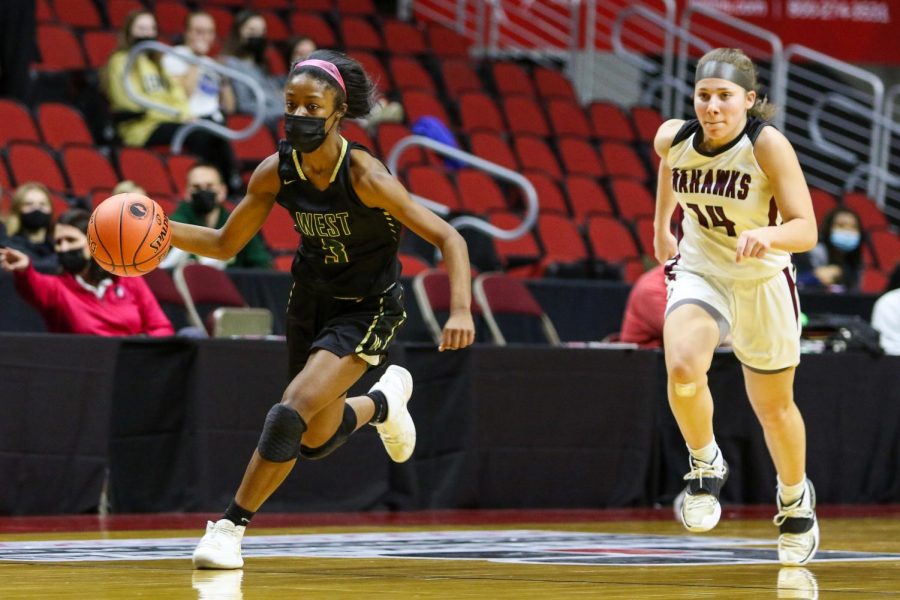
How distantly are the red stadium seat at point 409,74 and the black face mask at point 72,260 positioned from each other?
262 inches

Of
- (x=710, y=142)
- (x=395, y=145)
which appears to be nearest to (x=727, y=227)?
(x=710, y=142)

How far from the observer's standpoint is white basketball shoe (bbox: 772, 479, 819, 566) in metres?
5.54

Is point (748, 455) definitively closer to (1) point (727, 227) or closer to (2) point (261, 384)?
(2) point (261, 384)

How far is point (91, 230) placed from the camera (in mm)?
5051

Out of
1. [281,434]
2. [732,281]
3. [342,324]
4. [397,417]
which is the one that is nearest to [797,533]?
[732,281]

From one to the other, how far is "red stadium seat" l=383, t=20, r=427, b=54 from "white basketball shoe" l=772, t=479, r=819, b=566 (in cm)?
965

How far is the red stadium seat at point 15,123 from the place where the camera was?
36.0 ft

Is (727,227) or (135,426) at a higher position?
(727,227)

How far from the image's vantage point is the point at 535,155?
14.1m

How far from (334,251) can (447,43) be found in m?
10.6

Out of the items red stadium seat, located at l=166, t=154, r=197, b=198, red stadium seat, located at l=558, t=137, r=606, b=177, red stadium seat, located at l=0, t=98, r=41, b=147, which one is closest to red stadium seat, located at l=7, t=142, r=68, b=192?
red stadium seat, located at l=0, t=98, r=41, b=147

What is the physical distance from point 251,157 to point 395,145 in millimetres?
1137

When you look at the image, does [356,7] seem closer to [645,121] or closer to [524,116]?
[524,116]

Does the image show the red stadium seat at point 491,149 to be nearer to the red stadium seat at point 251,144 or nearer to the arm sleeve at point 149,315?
the red stadium seat at point 251,144
